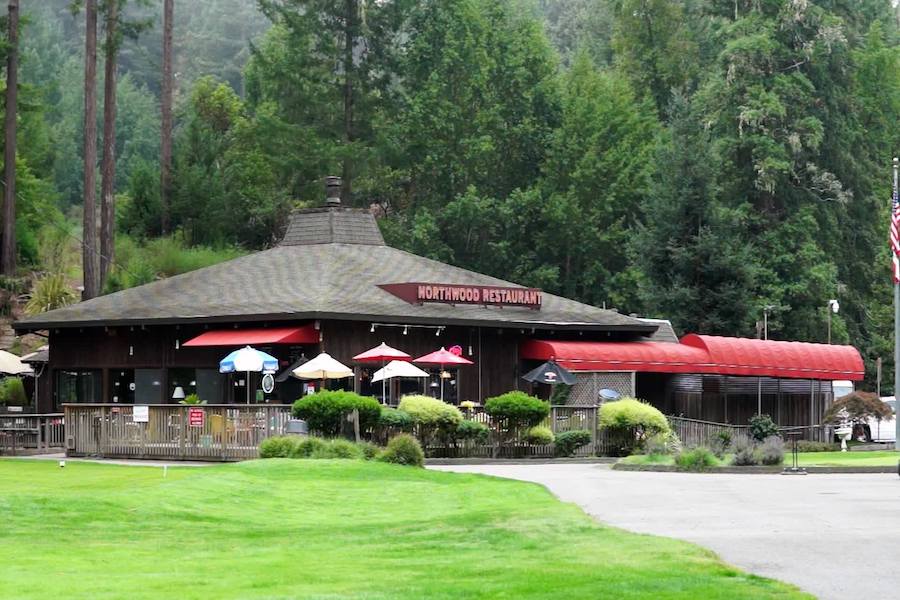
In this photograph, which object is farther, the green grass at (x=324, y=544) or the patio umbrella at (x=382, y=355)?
the patio umbrella at (x=382, y=355)

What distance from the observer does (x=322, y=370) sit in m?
38.9

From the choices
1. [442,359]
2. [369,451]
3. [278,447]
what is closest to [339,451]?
[369,451]

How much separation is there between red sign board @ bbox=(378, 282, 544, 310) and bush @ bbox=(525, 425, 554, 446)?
24.2ft

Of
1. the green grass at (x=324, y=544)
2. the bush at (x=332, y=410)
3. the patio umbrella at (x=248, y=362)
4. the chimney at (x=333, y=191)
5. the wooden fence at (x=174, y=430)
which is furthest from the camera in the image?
the chimney at (x=333, y=191)

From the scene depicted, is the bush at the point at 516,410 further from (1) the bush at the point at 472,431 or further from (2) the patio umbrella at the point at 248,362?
(2) the patio umbrella at the point at 248,362

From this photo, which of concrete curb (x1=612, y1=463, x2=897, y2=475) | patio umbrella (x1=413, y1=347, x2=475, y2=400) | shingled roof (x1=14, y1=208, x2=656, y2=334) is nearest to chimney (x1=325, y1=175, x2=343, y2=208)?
shingled roof (x1=14, y1=208, x2=656, y2=334)

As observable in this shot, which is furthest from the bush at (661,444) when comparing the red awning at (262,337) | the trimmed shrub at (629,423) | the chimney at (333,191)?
the chimney at (333,191)

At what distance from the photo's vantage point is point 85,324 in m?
45.1

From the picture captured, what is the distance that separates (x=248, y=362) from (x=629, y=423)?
30.8 feet

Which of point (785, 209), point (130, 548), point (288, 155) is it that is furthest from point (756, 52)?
point (130, 548)

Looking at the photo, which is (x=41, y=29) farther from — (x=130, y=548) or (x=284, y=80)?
(x=130, y=548)

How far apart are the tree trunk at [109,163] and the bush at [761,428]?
27.1 meters

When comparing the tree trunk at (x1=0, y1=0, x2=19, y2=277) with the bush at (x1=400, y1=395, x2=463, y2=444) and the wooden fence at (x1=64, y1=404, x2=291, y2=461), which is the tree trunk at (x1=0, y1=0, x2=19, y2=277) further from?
the bush at (x1=400, y1=395, x2=463, y2=444)

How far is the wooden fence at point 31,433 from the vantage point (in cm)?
4141
